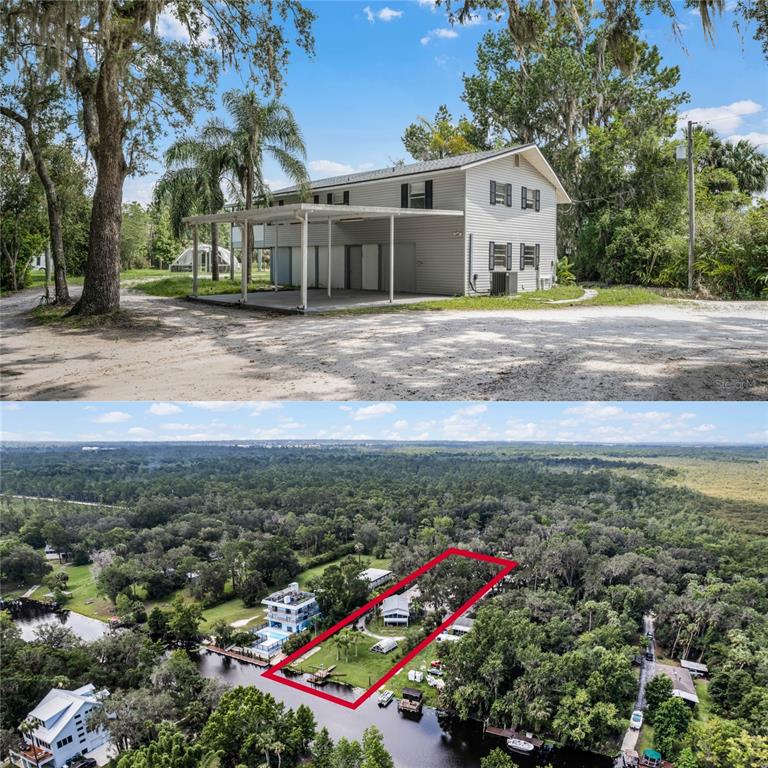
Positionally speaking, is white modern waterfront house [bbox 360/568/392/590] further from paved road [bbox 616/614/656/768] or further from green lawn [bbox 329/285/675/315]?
green lawn [bbox 329/285/675/315]

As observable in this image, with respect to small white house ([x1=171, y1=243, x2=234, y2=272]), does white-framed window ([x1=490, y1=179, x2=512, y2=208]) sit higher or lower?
higher

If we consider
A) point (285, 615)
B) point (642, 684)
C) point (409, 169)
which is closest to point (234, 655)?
point (285, 615)

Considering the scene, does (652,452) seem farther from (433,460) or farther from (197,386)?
(197,386)

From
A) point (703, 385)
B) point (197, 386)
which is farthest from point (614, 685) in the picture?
point (197, 386)

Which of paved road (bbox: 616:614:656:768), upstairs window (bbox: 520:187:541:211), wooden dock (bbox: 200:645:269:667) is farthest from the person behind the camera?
upstairs window (bbox: 520:187:541:211)

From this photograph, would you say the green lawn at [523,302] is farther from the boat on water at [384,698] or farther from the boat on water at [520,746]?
the boat on water at [520,746]

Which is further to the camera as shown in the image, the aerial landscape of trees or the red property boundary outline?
the red property boundary outline

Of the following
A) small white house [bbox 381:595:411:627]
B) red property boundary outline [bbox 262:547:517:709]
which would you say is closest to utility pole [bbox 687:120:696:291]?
red property boundary outline [bbox 262:547:517:709]
